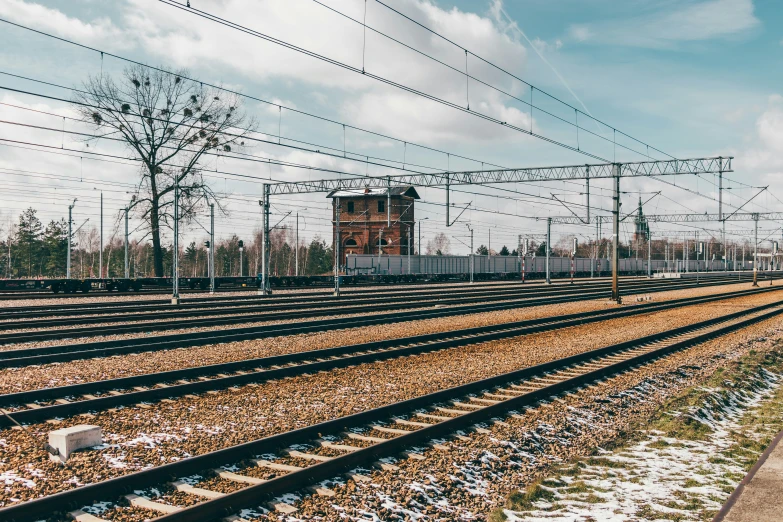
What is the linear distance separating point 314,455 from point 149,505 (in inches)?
78.5

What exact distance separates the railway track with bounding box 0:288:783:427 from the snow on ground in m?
6.25

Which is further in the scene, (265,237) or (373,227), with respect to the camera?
(373,227)

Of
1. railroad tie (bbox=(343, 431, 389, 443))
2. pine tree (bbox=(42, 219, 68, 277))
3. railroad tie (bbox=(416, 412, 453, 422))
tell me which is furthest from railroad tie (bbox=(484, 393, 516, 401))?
pine tree (bbox=(42, 219, 68, 277))

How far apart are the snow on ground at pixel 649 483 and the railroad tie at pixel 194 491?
272 centimetres

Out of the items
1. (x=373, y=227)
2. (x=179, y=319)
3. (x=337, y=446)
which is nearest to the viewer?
(x=337, y=446)

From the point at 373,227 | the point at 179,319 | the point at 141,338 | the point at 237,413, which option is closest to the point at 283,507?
the point at 237,413

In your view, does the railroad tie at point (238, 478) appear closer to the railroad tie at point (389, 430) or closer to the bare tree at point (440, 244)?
the railroad tie at point (389, 430)

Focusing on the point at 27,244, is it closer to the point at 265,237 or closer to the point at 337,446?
the point at 265,237

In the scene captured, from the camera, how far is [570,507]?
6.23 meters

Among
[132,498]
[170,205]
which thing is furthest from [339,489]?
[170,205]

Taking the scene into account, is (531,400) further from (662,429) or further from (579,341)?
(579,341)

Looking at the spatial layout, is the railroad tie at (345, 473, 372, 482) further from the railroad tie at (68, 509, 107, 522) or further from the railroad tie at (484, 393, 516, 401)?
the railroad tie at (484, 393, 516, 401)

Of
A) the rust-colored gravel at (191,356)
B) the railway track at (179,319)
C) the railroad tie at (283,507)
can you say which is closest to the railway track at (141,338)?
the railway track at (179,319)

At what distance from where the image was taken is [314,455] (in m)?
7.27
